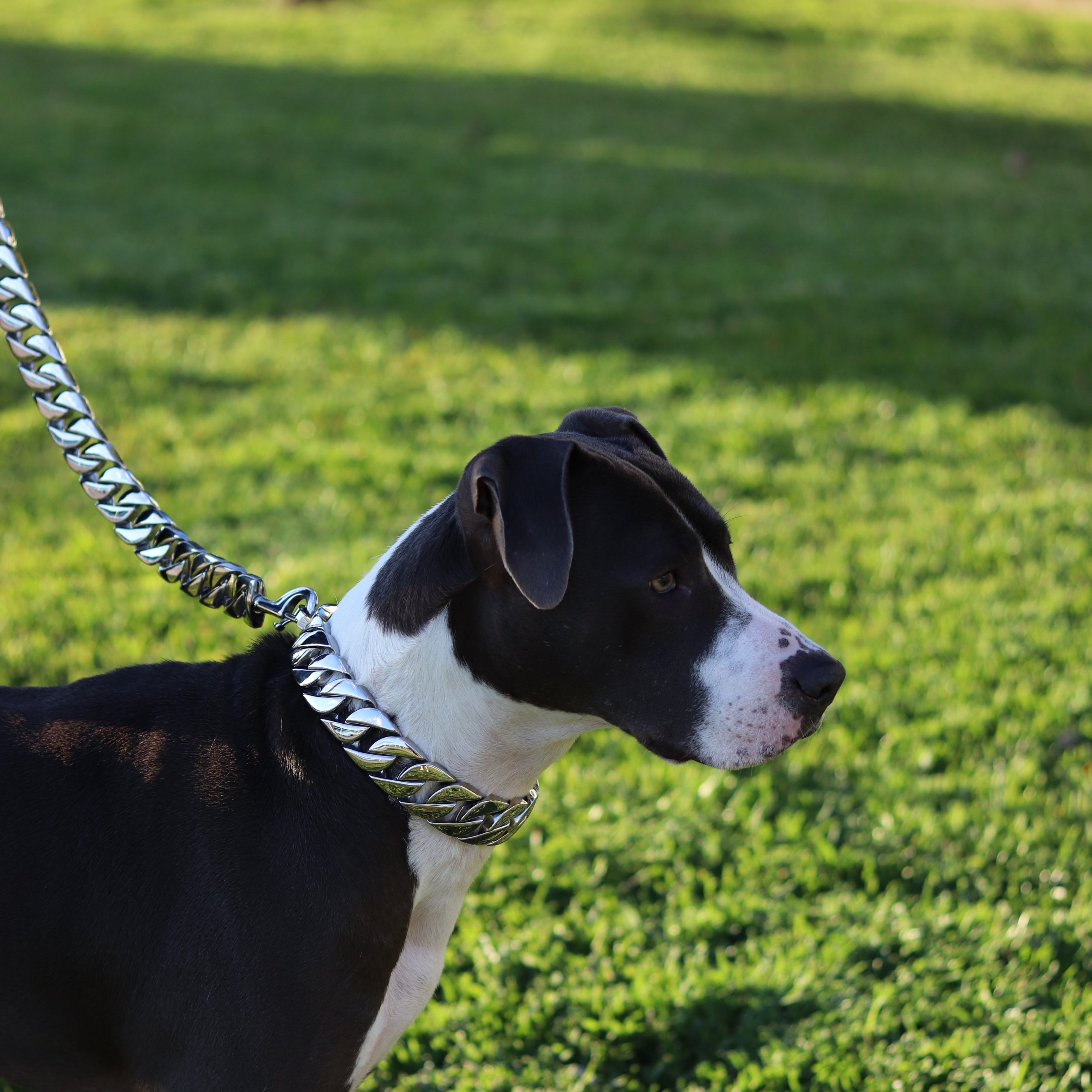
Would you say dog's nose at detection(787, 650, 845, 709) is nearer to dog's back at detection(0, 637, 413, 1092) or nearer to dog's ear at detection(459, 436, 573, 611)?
dog's ear at detection(459, 436, 573, 611)

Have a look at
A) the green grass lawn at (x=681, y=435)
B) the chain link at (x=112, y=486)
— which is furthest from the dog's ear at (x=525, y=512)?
the green grass lawn at (x=681, y=435)

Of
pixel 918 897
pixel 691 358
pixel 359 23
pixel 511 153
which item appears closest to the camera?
pixel 918 897

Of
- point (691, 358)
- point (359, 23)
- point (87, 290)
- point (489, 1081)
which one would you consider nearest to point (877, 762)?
point (489, 1081)

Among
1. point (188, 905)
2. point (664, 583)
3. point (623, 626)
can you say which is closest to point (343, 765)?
point (188, 905)

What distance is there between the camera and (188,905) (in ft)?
6.45

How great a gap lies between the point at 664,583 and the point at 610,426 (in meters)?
0.47

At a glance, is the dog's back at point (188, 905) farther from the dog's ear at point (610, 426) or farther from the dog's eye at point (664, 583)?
the dog's ear at point (610, 426)

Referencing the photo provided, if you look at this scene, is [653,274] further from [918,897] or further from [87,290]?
[918,897]

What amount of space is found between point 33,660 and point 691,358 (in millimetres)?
4009

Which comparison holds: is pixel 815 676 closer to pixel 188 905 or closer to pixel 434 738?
pixel 434 738

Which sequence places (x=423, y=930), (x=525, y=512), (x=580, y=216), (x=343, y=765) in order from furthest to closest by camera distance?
(x=580, y=216) → (x=423, y=930) → (x=343, y=765) → (x=525, y=512)

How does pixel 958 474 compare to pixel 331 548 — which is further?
pixel 958 474

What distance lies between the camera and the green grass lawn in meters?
2.92

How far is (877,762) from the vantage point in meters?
3.62
